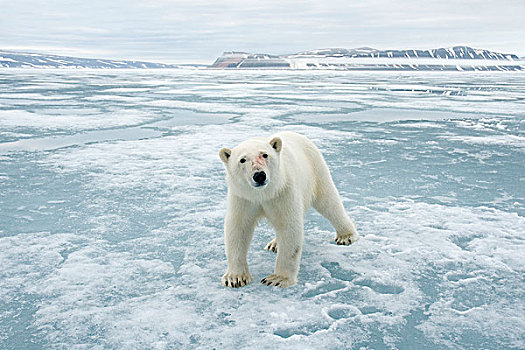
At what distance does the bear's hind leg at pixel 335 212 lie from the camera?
3332 millimetres

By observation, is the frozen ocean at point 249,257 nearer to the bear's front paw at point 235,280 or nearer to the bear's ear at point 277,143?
the bear's front paw at point 235,280

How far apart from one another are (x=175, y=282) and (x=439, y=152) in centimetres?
504

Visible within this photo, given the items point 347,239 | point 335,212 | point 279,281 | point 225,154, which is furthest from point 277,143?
point 347,239

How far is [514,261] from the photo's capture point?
300 centimetres

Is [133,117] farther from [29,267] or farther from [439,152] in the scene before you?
[29,267]

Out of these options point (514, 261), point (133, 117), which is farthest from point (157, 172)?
point (133, 117)

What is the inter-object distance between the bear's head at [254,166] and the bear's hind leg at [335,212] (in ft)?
2.62

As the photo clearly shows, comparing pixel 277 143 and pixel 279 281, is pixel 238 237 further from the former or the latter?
pixel 277 143

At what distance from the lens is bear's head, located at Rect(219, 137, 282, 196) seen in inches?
93.9

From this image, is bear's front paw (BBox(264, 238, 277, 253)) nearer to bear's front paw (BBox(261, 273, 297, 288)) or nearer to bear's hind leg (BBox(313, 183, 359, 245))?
bear's hind leg (BBox(313, 183, 359, 245))

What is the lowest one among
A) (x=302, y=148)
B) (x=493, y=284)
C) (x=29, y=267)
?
(x=29, y=267)

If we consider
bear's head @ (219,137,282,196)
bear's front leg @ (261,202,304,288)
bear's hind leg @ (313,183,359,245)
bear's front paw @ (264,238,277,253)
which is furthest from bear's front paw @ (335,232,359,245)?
bear's head @ (219,137,282,196)

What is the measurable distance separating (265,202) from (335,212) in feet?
2.91

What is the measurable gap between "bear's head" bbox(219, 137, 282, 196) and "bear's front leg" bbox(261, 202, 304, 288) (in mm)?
233
